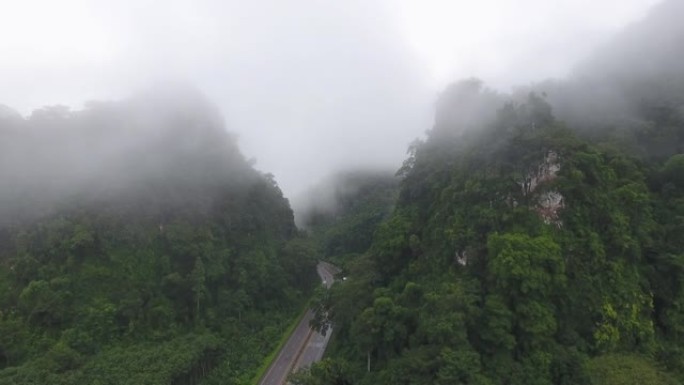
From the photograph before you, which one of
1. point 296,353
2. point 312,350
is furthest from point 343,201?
point 296,353

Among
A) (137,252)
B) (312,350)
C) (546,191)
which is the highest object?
(546,191)

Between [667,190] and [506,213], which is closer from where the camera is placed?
[506,213]

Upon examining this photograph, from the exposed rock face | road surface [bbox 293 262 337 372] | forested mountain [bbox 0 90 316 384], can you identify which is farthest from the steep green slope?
forested mountain [bbox 0 90 316 384]

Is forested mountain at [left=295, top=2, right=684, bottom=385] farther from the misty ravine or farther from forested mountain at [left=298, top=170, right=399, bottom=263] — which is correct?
forested mountain at [left=298, top=170, right=399, bottom=263]

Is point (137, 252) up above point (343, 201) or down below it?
below

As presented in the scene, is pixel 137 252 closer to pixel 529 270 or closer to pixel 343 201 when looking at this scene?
pixel 529 270

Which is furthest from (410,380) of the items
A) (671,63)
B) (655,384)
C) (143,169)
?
(671,63)

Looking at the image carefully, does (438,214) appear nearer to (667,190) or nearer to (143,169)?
(667,190)

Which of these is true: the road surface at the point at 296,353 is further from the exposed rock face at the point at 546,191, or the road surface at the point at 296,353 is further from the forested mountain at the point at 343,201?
the forested mountain at the point at 343,201
